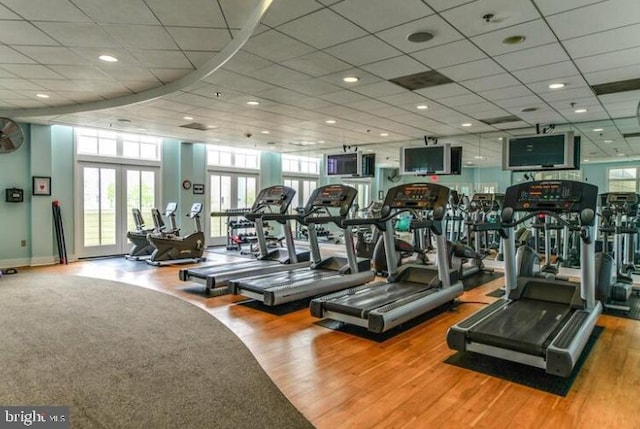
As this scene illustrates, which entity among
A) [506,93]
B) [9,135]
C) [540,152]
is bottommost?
[540,152]

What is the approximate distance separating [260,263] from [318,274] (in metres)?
1.31

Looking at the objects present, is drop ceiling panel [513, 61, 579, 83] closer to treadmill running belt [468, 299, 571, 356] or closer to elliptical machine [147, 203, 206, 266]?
treadmill running belt [468, 299, 571, 356]

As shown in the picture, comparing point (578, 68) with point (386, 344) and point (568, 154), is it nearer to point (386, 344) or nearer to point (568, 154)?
point (568, 154)

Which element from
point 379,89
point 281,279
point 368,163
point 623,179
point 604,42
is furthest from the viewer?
point 368,163

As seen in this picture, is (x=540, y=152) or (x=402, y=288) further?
(x=540, y=152)

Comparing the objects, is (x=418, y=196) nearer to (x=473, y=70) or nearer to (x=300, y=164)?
(x=473, y=70)

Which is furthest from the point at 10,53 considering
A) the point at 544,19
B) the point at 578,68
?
the point at 578,68

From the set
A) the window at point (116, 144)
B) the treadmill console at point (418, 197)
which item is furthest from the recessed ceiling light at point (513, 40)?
the window at point (116, 144)

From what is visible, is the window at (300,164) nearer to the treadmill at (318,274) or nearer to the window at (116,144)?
the window at (116,144)

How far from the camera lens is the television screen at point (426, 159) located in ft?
23.1

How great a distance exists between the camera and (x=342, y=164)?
8.65m

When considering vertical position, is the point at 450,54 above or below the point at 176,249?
above

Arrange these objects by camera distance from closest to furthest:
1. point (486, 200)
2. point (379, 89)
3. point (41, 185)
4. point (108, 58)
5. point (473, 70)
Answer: point (473, 70), point (108, 58), point (379, 89), point (486, 200), point (41, 185)

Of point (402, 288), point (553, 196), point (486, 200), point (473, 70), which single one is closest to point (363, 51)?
point (473, 70)
